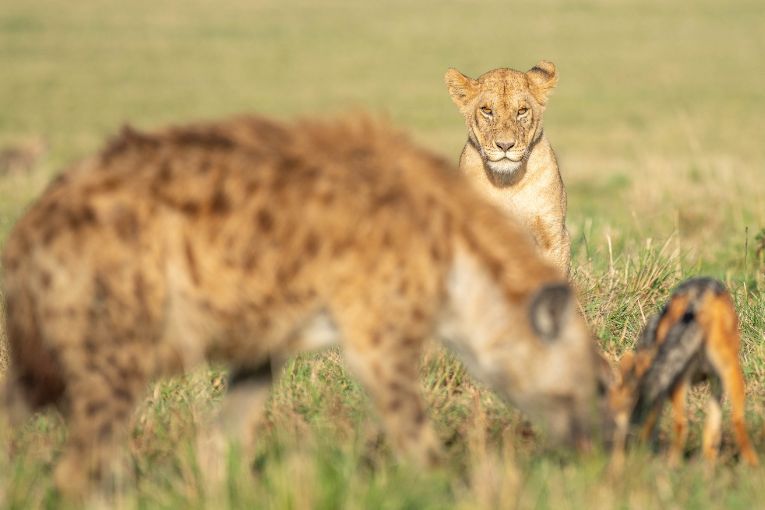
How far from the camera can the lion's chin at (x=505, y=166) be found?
25.4 feet

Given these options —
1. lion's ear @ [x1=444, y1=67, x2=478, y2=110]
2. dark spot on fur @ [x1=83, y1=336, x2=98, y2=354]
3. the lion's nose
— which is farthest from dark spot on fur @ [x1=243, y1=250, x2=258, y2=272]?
lion's ear @ [x1=444, y1=67, x2=478, y2=110]

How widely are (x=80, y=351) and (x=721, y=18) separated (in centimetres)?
5423

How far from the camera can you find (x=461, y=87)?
8.16 m

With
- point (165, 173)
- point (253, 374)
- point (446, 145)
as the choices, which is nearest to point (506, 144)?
point (253, 374)

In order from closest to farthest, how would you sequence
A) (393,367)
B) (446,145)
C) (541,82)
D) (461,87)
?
(393,367), (541,82), (461,87), (446,145)

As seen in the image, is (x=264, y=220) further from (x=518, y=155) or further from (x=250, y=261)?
(x=518, y=155)

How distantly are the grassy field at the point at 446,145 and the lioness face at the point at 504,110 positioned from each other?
2.95 feet

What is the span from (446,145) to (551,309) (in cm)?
2041

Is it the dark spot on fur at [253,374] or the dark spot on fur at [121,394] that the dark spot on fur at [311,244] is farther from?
the dark spot on fur at [121,394]

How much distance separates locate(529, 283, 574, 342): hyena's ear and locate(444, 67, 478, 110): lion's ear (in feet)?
11.6

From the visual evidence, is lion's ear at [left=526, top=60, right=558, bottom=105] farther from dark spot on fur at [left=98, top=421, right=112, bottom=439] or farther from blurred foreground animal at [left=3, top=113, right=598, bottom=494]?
dark spot on fur at [left=98, top=421, right=112, bottom=439]

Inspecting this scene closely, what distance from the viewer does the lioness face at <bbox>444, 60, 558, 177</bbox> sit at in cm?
775

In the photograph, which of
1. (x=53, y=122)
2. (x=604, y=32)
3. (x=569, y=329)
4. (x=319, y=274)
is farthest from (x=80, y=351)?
(x=604, y=32)

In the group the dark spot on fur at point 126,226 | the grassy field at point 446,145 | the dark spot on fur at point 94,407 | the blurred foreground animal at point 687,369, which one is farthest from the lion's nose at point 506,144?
the dark spot on fur at point 94,407
